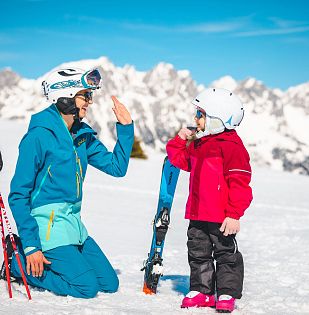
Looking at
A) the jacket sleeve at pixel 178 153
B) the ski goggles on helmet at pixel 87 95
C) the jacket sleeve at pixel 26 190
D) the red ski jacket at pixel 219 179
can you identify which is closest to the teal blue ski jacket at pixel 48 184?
the jacket sleeve at pixel 26 190

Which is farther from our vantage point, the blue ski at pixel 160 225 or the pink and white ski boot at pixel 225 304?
the blue ski at pixel 160 225

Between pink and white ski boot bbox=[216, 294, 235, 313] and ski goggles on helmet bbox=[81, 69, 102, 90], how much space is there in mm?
2317

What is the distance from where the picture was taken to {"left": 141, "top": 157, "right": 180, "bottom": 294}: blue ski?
17.4 feet

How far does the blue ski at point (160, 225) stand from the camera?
530 cm

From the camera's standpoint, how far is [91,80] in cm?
517

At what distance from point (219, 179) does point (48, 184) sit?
160 centimetres

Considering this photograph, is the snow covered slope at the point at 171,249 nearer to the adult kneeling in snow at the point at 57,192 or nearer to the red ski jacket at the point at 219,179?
the adult kneeling in snow at the point at 57,192

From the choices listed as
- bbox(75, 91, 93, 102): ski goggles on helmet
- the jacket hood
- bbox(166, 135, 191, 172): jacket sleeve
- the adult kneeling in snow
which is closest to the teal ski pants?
the adult kneeling in snow

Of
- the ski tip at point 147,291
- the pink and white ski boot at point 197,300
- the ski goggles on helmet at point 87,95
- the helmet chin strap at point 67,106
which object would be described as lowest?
the ski tip at point 147,291

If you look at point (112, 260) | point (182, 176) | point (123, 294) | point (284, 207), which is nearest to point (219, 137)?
point (123, 294)

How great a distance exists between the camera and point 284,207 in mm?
13539

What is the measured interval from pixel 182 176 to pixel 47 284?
1424 cm

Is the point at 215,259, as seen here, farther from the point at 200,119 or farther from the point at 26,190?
the point at 26,190

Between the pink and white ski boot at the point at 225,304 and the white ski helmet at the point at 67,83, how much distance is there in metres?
2.32
